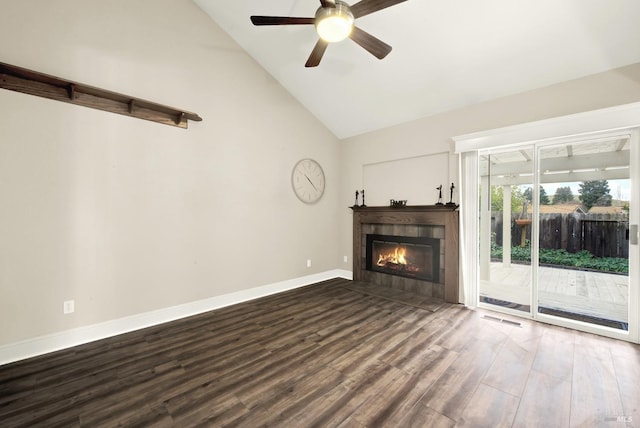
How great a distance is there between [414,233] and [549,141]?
209cm

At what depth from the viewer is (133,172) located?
294 cm

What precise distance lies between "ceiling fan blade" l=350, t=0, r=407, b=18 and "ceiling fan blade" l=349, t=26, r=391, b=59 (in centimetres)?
13

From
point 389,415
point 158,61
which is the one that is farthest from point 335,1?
point 389,415

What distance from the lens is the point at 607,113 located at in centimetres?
269

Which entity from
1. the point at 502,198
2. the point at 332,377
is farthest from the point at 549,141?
the point at 332,377

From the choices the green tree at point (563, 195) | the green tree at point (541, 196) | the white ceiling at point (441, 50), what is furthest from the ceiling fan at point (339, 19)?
the green tree at point (563, 195)

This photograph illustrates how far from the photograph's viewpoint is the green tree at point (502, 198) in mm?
3422

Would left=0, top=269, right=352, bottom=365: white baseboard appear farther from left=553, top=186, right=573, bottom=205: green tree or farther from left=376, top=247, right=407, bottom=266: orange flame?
left=553, top=186, right=573, bottom=205: green tree

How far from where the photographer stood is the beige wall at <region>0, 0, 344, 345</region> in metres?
2.37

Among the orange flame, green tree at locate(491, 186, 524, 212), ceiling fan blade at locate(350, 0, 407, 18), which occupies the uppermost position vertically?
ceiling fan blade at locate(350, 0, 407, 18)

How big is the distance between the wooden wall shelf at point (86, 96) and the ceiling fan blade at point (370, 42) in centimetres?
215

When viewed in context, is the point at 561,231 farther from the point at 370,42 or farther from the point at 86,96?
the point at 86,96

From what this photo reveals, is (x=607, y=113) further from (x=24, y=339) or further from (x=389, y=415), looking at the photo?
(x=24, y=339)

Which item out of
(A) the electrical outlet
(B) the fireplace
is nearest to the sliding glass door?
(B) the fireplace
